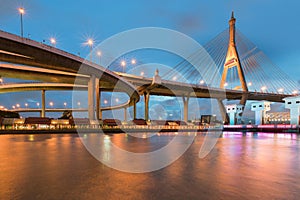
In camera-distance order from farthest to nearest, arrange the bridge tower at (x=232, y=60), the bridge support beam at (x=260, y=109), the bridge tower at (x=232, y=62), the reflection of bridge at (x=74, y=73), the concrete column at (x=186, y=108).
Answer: the concrete column at (x=186, y=108)
the bridge tower at (x=232, y=60)
the bridge tower at (x=232, y=62)
the bridge support beam at (x=260, y=109)
the reflection of bridge at (x=74, y=73)

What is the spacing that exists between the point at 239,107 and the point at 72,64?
113 feet

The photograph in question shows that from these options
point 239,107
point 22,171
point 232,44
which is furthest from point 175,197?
point 232,44

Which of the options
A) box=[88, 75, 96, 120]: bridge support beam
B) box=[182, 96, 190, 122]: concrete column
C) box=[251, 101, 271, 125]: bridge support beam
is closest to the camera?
box=[88, 75, 96, 120]: bridge support beam

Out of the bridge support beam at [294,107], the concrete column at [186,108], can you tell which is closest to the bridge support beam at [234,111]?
the bridge support beam at [294,107]

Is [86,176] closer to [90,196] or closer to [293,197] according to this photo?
[90,196]

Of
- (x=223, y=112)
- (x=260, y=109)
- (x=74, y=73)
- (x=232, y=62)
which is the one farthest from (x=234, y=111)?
(x=74, y=73)

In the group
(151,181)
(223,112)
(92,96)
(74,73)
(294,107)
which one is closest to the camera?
(151,181)

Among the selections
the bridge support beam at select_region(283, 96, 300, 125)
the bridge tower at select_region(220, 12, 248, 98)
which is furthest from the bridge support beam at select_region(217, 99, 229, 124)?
the bridge support beam at select_region(283, 96, 300, 125)

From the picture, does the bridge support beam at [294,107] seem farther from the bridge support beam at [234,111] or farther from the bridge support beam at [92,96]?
the bridge support beam at [92,96]

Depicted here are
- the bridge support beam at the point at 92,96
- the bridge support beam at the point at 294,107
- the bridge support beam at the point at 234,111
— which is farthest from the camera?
the bridge support beam at the point at 234,111

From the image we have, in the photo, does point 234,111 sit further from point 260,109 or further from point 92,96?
point 92,96

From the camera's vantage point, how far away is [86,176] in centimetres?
415

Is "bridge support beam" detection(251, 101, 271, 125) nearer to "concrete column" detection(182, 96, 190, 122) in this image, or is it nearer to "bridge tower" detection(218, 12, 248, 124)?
"bridge tower" detection(218, 12, 248, 124)

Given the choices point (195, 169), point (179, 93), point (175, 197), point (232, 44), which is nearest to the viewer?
point (175, 197)
